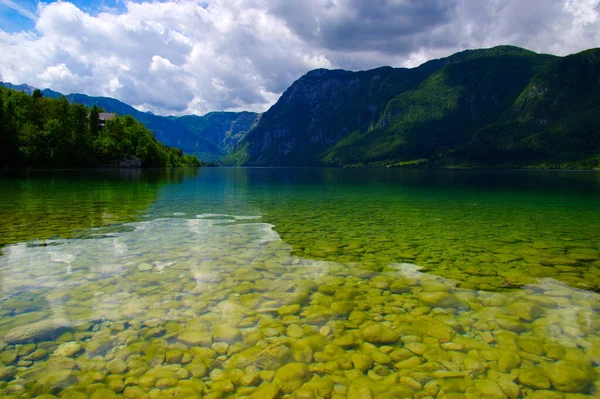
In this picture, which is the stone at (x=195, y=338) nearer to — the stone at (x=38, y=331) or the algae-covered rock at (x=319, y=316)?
the algae-covered rock at (x=319, y=316)

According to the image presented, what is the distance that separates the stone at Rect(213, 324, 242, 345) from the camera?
23.6 feet

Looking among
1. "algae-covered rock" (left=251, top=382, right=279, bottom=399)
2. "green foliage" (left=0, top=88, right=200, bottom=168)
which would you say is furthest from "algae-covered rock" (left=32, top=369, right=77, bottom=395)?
"green foliage" (left=0, top=88, right=200, bottom=168)

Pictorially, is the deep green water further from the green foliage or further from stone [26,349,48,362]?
the green foliage

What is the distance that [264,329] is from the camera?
7703mm

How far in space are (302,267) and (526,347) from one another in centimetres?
704

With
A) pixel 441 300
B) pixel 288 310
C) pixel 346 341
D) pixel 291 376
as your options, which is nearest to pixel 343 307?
pixel 288 310

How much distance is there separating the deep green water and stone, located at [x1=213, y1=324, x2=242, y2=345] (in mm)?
48

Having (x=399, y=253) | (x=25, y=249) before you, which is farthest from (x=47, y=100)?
(x=399, y=253)

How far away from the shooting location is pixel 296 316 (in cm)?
836

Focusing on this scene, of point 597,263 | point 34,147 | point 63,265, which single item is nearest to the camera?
point 63,265

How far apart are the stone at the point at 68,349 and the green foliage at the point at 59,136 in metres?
133

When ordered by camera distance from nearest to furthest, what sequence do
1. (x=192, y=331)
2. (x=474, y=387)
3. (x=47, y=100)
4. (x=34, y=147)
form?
(x=474, y=387)
(x=192, y=331)
(x=34, y=147)
(x=47, y=100)

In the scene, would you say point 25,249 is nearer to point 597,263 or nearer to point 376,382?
point 376,382

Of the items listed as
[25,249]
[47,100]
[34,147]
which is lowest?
[25,249]
